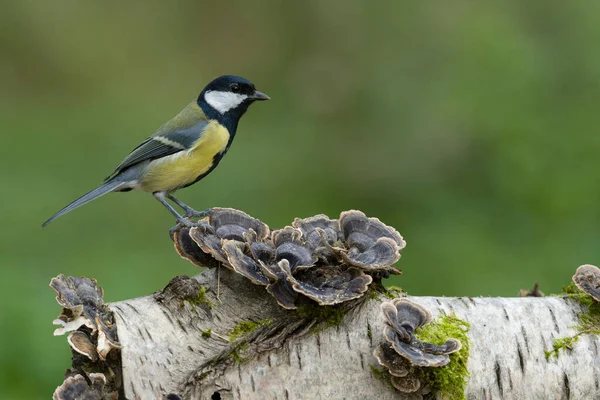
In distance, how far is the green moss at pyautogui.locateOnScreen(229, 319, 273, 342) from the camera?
2.05 meters

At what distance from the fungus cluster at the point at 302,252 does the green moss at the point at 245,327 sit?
0.10 metres

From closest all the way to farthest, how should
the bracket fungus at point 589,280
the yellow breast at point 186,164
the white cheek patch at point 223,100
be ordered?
the bracket fungus at point 589,280 → the yellow breast at point 186,164 → the white cheek patch at point 223,100

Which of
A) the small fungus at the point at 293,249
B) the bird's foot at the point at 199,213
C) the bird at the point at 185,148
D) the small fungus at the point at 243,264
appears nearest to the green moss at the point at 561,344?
the small fungus at the point at 293,249

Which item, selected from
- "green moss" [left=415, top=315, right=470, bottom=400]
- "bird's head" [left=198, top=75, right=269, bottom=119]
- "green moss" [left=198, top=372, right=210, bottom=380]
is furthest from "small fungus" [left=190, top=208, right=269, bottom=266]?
"bird's head" [left=198, top=75, right=269, bottom=119]

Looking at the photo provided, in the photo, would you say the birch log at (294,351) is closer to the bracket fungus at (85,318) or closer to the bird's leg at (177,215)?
the bracket fungus at (85,318)

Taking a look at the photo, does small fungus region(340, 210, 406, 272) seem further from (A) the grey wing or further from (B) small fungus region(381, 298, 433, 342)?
(A) the grey wing

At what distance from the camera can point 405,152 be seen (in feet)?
18.5

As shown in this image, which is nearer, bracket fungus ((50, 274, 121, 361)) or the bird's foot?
bracket fungus ((50, 274, 121, 361))

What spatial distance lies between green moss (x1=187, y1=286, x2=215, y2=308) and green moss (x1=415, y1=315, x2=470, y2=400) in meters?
0.59

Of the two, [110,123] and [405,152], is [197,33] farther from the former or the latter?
[405,152]

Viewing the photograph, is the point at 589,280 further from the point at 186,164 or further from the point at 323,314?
the point at 186,164

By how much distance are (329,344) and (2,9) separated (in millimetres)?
6716

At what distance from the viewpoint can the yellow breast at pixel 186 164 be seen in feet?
9.76

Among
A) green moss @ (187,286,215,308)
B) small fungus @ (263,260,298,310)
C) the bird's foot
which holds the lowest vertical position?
green moss @ (187,286,215,308)
